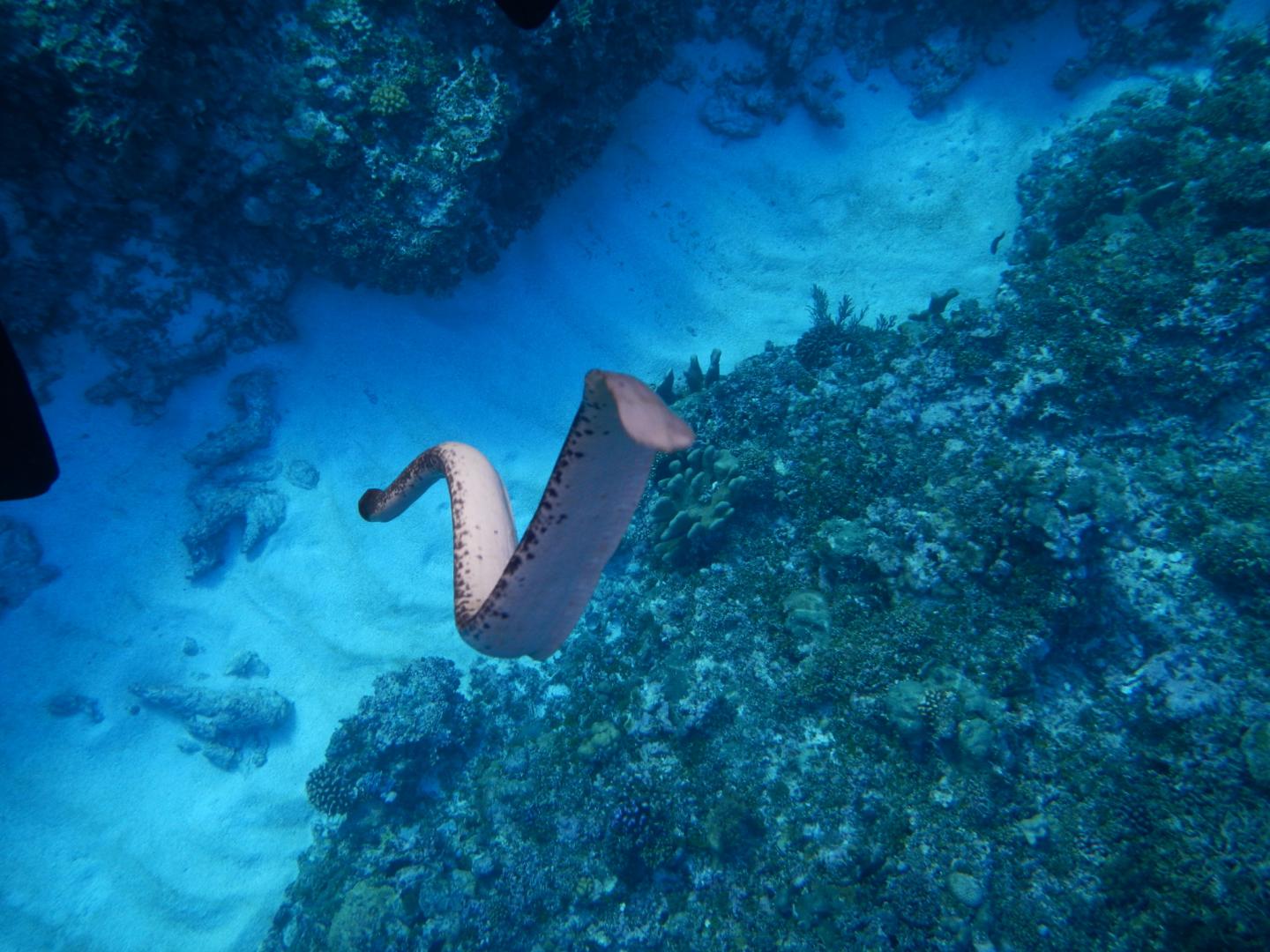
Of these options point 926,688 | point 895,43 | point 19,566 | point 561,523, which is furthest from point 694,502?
point 895,43

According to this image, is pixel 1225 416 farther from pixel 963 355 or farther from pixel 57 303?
pixel 57 303

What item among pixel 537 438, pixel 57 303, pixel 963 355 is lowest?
pixel 57 303

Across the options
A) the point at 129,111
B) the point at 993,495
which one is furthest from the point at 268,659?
the point at 993,495

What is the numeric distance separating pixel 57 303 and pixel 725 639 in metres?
9.85

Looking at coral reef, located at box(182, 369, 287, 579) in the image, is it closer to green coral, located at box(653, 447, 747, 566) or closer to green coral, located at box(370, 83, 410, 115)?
green coral, located at box(370, 83, 410, 115)

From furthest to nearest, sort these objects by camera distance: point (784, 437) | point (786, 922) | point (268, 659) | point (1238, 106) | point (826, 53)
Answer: point (826, 53) → point (268, 659) → point (1238, 106) → point (784, 437) → point (786, 922)

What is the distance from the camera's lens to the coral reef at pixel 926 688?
4430mm

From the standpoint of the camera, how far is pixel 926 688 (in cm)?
477

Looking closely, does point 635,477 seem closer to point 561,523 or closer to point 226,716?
point 561,523

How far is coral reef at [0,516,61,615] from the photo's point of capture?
26.8 ft

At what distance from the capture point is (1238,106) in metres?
7.48

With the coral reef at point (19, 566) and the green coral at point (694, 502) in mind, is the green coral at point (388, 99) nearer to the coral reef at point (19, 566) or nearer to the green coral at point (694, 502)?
the green coral at point (694, 502)

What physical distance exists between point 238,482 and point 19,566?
3128 millimetres

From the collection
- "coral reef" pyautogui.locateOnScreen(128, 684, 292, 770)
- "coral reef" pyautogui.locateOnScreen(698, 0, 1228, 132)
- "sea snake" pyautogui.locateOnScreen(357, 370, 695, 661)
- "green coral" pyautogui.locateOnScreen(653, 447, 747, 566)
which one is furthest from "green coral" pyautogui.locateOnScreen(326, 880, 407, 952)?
"coral reef" pyautogui.locateOnScreen(698, 0, 1228, 132)
